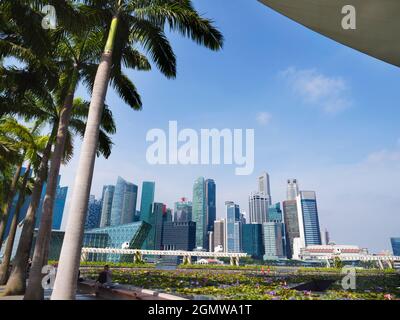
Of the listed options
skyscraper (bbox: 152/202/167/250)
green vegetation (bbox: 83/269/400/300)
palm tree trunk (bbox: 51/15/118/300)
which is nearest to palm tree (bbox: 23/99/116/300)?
palm tree trunk (bbox: 51/15/118/300)

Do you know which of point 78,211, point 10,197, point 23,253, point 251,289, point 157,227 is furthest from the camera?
point 157,227

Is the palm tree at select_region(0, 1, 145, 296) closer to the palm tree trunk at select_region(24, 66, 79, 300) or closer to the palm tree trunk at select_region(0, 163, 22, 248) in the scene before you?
the palm tree trunk at select_region(24, 66, 79, 300)

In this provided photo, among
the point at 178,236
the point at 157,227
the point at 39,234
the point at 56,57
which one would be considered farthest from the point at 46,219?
the point at 157,227

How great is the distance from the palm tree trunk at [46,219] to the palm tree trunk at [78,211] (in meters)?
3.07

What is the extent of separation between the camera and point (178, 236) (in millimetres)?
178625

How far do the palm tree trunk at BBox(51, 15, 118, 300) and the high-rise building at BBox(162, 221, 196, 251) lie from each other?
17421cm

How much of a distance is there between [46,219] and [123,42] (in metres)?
6.00

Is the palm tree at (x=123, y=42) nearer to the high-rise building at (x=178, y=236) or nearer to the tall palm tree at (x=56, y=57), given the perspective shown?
the tall palm tree at (x=56, y=57)

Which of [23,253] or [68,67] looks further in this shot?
[23,253]

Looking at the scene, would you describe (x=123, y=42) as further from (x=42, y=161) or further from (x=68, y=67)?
(x=42, y=161)

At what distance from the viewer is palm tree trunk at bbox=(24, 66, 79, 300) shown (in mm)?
8305
